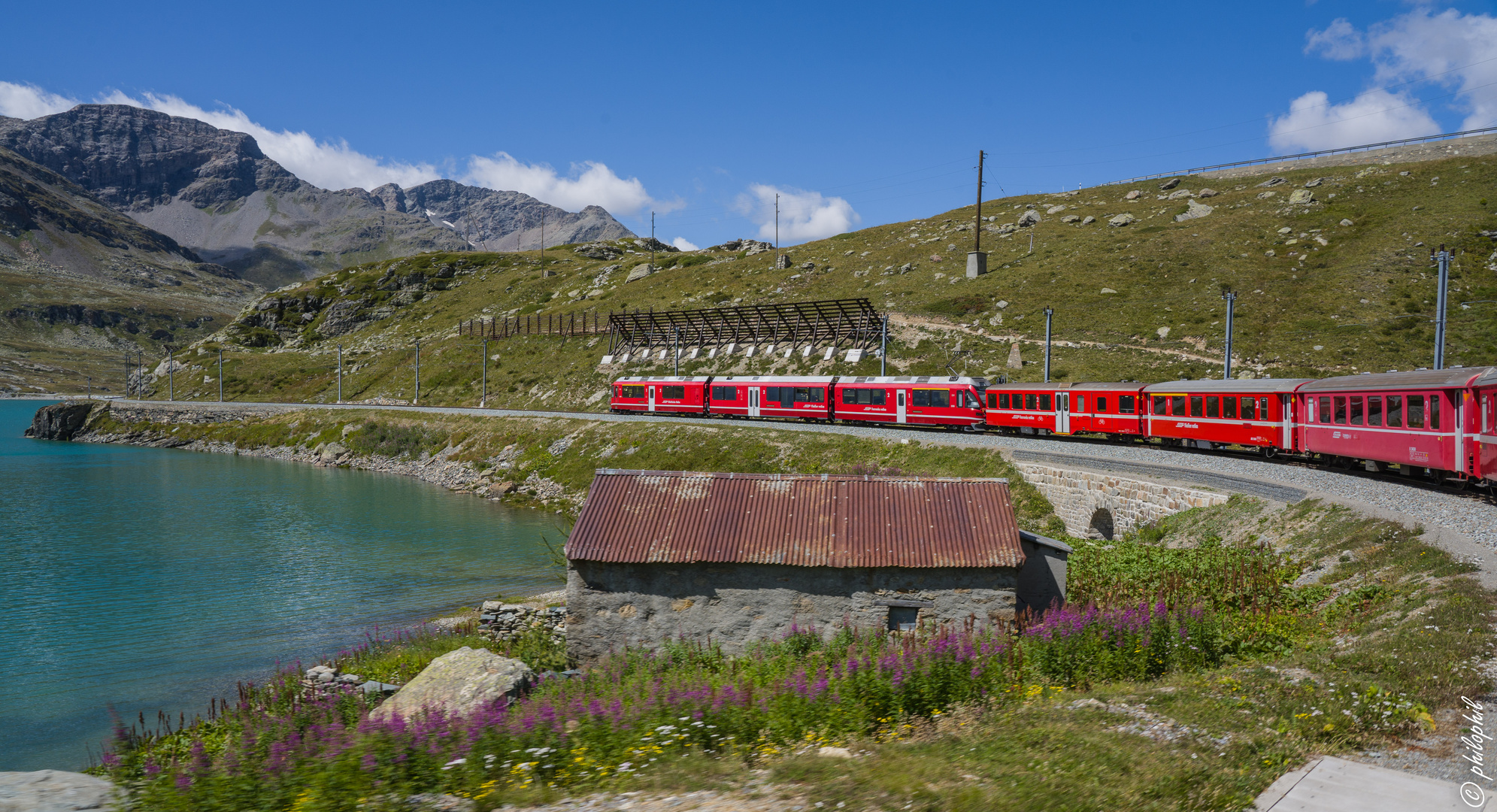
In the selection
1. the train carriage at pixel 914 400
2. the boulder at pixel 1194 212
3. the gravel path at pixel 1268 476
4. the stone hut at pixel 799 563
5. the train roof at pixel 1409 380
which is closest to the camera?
the stone hut at pixel 799 563

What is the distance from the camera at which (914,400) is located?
46.1 m

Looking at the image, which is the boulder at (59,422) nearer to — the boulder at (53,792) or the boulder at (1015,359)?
the boulder at (1015,359)

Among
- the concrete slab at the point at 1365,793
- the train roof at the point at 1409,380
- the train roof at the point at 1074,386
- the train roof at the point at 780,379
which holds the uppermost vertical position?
the train roof at the point at 780,379

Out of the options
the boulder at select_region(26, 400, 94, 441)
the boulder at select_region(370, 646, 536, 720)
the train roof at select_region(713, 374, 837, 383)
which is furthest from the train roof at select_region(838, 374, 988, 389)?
the boulder at select_region(26, 400, 94, 441)

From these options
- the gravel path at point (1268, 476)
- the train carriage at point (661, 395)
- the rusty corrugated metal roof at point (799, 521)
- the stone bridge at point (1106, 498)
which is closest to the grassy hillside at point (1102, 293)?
the train carriage at point (661, 395)

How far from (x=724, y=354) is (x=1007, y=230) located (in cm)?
4608

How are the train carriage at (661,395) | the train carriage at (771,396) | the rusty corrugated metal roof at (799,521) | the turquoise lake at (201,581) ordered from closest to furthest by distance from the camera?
the rusty corrugated metal roof at (799,521) → the turquoise lake at (201,581) → the train carriage at (771,396) → the train carriage at (661,395)

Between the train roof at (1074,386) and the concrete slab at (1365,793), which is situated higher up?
the train roof at (1074,386)

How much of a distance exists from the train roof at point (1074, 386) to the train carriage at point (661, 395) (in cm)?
2178

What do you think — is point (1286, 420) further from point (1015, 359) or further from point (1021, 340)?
point (1021, 340)

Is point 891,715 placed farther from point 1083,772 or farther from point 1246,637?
point 1246,637

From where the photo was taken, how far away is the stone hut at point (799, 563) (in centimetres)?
1515

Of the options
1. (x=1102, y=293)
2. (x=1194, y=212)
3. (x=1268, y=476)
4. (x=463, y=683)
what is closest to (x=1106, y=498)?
(x=1268, y=476)

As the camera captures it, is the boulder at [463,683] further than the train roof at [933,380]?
No
